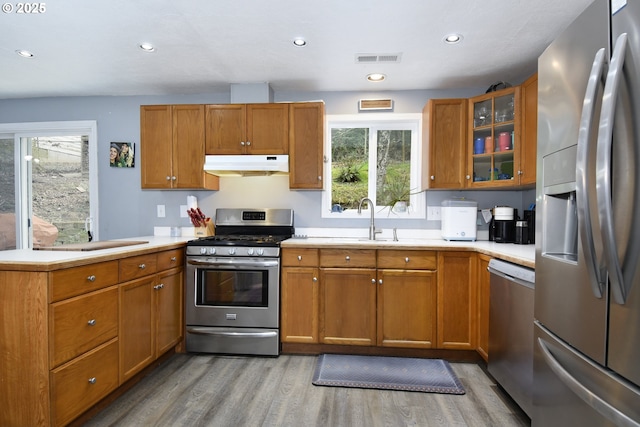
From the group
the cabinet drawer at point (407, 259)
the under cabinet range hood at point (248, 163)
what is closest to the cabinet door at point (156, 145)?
the under cabinet range hood at point (248, 163)

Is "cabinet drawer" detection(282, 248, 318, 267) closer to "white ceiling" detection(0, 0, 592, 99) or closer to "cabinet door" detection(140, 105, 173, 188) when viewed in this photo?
"cabinet door" detection(140, 105, 173, 188)

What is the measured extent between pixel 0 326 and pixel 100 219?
7.10ft

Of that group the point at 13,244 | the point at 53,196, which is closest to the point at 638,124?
the point at 53,196

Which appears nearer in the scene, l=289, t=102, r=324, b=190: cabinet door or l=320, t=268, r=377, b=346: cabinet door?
l=320, t=268, r=377, b=346: cabinet door

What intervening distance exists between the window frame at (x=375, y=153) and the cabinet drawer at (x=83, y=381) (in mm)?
2093

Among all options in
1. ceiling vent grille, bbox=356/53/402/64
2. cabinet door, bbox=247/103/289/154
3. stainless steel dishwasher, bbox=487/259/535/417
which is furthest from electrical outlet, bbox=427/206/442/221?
cabinet door, bbox=247/103/289/154

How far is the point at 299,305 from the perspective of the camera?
2635mm

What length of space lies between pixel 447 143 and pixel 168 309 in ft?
9.09

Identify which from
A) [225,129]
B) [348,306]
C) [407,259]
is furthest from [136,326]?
[407,259]

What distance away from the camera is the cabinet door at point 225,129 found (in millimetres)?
2980

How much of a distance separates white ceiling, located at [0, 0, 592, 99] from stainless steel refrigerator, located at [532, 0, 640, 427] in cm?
114

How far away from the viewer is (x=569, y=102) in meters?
1.10

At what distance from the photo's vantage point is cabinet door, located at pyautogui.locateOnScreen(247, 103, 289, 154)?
116 inches

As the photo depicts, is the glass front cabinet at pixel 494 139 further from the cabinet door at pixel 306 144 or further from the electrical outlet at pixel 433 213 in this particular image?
the cabinet door at pixel 306 144
